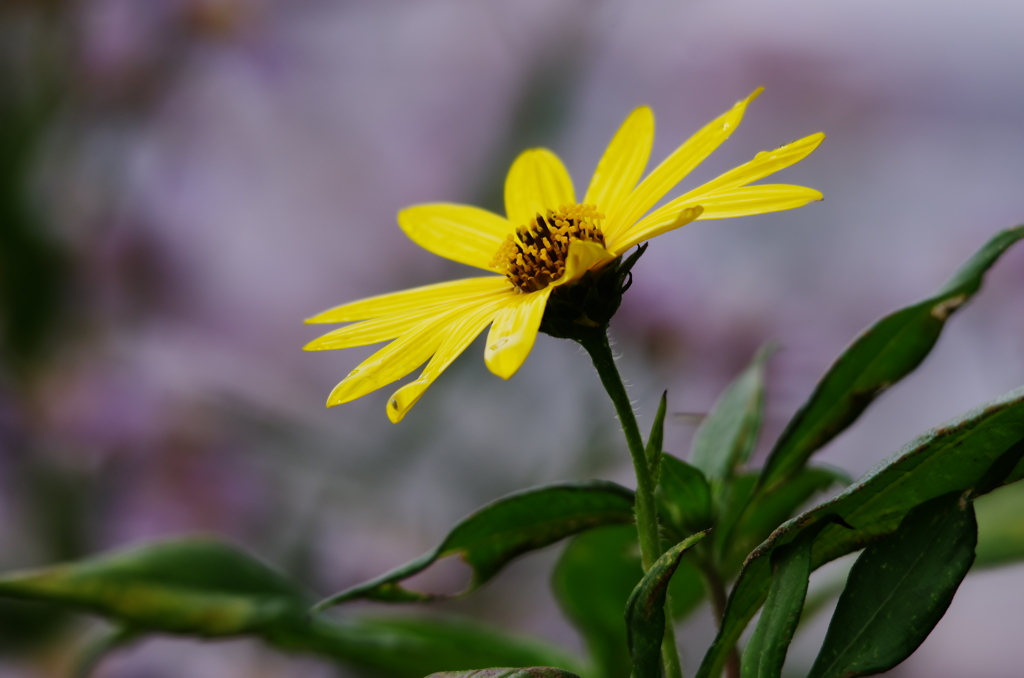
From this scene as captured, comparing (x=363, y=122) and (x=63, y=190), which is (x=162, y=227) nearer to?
(x=63, y=190)

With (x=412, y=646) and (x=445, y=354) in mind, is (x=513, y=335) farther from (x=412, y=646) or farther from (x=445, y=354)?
(x=412, y=646)

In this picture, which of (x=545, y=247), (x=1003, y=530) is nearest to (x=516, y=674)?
(x=545, y=247)

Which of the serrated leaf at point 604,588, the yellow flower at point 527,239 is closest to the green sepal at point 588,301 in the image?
the yellow flower at point 527,239

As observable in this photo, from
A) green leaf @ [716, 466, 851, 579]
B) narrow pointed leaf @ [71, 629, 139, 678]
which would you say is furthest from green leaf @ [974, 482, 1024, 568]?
narrow pointed leaf @ [71, 629, 139, 678]

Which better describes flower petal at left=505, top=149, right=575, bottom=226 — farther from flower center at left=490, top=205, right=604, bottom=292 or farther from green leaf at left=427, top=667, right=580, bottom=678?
green leaf at left=427, top=667, right=580, bottom=678

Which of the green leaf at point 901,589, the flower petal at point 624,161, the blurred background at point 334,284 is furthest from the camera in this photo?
the blurred background at point 334,284

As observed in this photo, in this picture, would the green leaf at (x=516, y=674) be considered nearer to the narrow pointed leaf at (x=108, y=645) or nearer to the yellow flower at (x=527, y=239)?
the yellow flower at (x=527, y=239)

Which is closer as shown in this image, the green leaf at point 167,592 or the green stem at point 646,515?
the green stem at point 646,515
